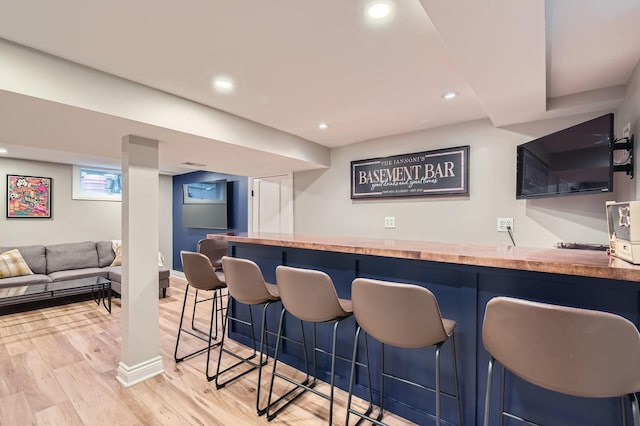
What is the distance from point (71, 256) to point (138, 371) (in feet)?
11.8

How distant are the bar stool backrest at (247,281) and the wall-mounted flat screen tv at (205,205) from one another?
332cm

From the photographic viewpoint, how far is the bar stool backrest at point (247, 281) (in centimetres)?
195

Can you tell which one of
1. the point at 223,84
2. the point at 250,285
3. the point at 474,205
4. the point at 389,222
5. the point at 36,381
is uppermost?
the point at 223,84

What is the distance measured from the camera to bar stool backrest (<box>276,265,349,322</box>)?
5.24ft

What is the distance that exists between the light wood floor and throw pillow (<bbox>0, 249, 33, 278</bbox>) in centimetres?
130

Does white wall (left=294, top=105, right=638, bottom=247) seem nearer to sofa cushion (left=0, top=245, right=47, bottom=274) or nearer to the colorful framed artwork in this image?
sofa cushion (left=0, top=245, right=47, bottom=274)

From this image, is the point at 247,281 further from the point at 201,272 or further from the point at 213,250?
the point at 213,250

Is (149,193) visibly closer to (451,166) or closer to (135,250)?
(135,250)

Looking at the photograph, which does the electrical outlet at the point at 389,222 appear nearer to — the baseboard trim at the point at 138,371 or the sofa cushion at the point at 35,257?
the baseboard trim at the point at 138,371

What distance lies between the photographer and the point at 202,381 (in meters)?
2.30

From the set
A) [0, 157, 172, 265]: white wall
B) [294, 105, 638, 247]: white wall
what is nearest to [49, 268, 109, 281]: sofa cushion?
[0, 157, 172, 265]: white wall

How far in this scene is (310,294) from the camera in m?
1.65

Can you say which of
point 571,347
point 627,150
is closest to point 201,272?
point 571,347

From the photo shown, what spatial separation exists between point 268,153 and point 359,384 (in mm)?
2221
